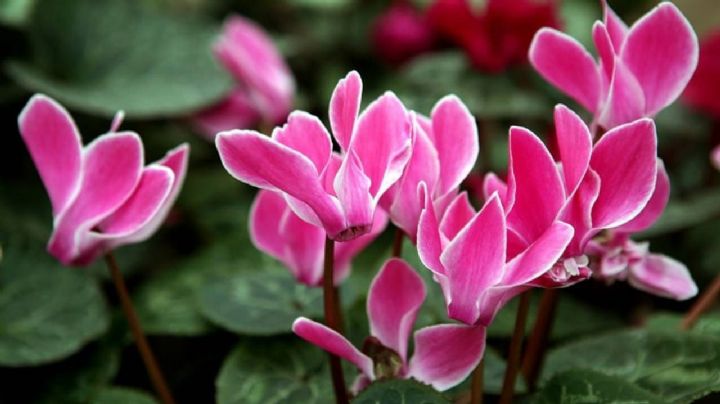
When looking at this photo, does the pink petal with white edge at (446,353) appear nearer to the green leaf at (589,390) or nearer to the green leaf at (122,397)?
the green leaf at (589,390)

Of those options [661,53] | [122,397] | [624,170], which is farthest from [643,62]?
A: [122,397]

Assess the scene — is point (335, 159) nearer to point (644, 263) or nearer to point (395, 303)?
point (395, 303)

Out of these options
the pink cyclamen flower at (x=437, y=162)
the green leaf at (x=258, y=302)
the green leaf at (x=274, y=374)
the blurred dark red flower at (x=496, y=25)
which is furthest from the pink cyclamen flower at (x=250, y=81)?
the pink cyclamen flower at (x=437, y=162)

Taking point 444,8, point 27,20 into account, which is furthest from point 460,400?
point 27,20

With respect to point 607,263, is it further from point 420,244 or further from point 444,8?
point 444,8

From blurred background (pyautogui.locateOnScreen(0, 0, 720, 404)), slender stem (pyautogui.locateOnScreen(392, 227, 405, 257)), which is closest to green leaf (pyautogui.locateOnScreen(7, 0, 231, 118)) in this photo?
blurred background (pyautogui.locateOnScreen(0, 0, 720, 404))

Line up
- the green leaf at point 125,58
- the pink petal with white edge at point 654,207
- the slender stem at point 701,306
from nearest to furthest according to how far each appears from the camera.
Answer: the pink petal with white edge at point 654,207 < the slender stem at point 701,306 < the green leaf at point 125,58
